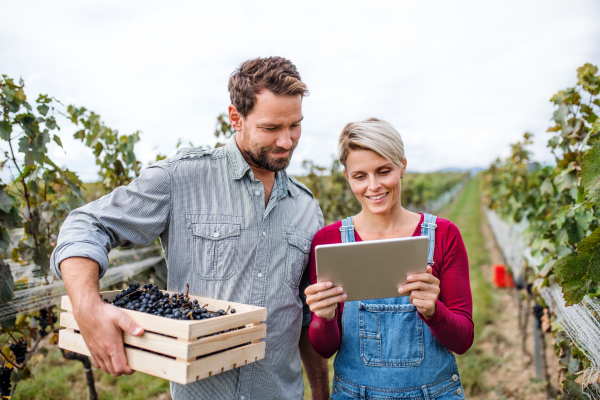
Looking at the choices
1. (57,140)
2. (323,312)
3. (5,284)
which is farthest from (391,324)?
(57,140)

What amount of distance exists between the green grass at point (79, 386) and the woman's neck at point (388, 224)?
9.85 feet

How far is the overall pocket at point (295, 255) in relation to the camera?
6.42 feet

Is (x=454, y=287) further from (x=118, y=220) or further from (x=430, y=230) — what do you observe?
(x=118, y=220)

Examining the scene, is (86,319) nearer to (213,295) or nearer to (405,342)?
(213,295)

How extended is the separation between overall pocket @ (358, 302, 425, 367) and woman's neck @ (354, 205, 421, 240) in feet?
1.03

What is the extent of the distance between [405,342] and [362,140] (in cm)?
87

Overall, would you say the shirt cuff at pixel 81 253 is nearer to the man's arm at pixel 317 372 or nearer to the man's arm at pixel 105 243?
the man's arm at pixel 105 243

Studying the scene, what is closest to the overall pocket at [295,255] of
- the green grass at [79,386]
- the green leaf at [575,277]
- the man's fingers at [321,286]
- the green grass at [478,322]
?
the man's fingers at [321,286]

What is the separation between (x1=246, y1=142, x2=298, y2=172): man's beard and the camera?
189 cm

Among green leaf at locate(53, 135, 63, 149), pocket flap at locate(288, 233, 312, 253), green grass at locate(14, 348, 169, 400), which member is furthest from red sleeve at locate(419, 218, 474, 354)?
green grass at locate(14, 348, 169, 400)

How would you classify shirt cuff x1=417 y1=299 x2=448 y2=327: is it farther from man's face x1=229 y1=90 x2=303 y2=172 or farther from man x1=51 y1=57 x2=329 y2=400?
man's face x1=229 y1=90 x2=303 y2=172

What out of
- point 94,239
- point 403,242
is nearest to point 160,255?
point 94,239

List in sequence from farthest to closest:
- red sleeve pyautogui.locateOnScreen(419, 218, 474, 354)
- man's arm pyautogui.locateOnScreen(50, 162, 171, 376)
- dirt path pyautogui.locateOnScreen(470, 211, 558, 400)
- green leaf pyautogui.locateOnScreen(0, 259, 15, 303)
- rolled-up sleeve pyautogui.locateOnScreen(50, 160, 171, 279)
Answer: dirt path pyautogui.locateOnScreen(470, 211, 558, 400), green leaf pyautogui.locateOnScreen(0, 259, 15, 303), red sleeve pyautogui.locateOnScreen(419, 218, 474, 354), rolled-up sleeve pyautogui.locateOnScreen(50, 160, 171, 279), man's arm pyautogui.locateOnScreen(50, 162, 171, 376)

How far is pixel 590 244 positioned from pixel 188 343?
1.35 m
